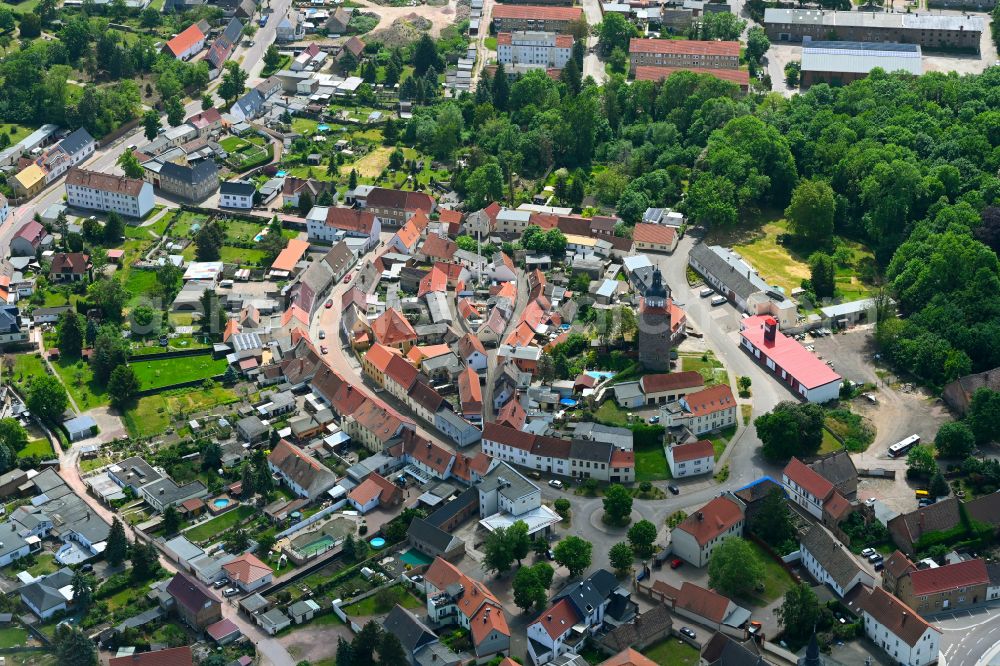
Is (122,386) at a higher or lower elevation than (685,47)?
lower

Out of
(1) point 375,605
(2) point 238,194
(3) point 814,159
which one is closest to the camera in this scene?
(1) point 375,605

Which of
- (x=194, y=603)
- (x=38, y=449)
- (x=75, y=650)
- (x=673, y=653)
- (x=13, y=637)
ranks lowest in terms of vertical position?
(x=673, y=653)

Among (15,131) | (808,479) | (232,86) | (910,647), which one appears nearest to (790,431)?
(808,479)

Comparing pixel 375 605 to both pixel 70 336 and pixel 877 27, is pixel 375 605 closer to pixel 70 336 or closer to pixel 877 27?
pixel 70 336

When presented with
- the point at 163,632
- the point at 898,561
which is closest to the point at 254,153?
the point at 163,632

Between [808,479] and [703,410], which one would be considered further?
[703,410]

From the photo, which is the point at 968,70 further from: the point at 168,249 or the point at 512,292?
the point at 168,249
